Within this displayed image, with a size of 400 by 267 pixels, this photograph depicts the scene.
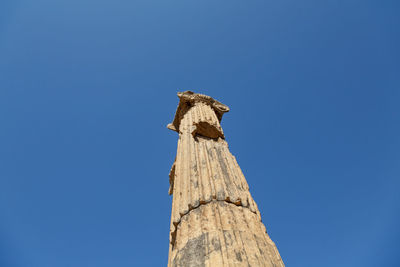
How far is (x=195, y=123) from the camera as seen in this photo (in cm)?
838

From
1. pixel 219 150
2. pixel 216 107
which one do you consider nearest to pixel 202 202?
pixel 219 150

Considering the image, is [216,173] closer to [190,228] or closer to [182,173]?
[182,173]

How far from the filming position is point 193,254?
11.4ft

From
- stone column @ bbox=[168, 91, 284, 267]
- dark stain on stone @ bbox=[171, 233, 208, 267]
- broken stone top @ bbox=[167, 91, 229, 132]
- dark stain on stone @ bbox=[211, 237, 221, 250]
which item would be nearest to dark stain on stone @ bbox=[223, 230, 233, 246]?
stone column @ bbox=[168, 91, 284, 267]

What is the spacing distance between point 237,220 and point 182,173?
2132mm

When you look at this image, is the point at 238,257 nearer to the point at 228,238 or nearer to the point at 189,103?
the point at 228,238

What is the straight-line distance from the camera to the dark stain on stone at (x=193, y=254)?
11.0 feet

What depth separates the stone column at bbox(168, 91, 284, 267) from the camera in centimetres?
341

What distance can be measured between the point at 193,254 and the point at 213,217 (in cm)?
75

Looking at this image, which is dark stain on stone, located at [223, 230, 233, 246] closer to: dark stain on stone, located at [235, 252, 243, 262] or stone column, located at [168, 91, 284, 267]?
stone column, located at [168, 91, 284, 267]

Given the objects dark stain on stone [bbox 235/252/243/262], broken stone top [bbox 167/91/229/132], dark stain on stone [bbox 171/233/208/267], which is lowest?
dark stain on stone [bbox 235/252/243/262]

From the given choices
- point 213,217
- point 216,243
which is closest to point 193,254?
point 216,243

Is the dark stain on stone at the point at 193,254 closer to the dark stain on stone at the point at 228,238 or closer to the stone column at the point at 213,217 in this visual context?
the stone column at the point at 213,217

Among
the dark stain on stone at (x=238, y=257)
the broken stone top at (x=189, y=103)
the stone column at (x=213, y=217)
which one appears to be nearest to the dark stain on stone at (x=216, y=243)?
the stone column at (x=213, y=217)
